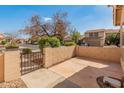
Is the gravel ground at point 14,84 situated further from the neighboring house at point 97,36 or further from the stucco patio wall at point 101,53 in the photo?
the neighboring house at point 97,36

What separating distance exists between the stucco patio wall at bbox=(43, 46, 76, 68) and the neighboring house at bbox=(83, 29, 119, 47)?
52.8 feet

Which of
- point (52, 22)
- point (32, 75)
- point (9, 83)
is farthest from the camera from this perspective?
point (52, 22)

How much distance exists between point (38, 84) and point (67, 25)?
11.0 meters

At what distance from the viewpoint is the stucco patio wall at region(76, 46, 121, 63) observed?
758 cm

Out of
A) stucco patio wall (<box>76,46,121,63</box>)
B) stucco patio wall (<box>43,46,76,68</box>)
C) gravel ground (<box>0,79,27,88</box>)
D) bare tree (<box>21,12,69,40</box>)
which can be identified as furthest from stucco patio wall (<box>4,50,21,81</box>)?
bare tree (<box>21,12,69,40</box>)

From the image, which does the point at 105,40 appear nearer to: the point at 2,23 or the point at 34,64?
the point at 2,23

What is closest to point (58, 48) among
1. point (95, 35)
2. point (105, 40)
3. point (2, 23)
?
point (2, 23)

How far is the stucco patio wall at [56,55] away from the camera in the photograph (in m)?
7.00

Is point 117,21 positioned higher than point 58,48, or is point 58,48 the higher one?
point 117,21

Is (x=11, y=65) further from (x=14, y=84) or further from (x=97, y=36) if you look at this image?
(x=97, y=36)

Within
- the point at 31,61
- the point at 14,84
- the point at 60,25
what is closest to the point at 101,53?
the point at 31,61

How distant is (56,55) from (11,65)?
9.64 ft

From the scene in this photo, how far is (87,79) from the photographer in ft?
16.4
